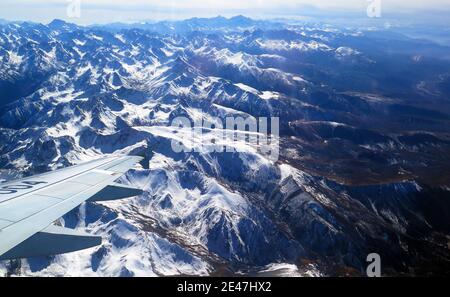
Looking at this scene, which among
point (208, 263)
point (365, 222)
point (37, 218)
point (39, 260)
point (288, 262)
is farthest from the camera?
point (365, 222)

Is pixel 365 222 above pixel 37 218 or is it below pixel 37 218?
below

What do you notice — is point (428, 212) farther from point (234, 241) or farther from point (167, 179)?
point (167, 179)

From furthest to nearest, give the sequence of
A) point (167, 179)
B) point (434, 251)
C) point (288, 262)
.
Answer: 1. point (167, 179)
2. point (434, 251)
3. point (288, 262)

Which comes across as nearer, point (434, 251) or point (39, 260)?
point (39, 260)

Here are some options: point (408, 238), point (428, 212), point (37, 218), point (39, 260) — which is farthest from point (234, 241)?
point (37, 218)
